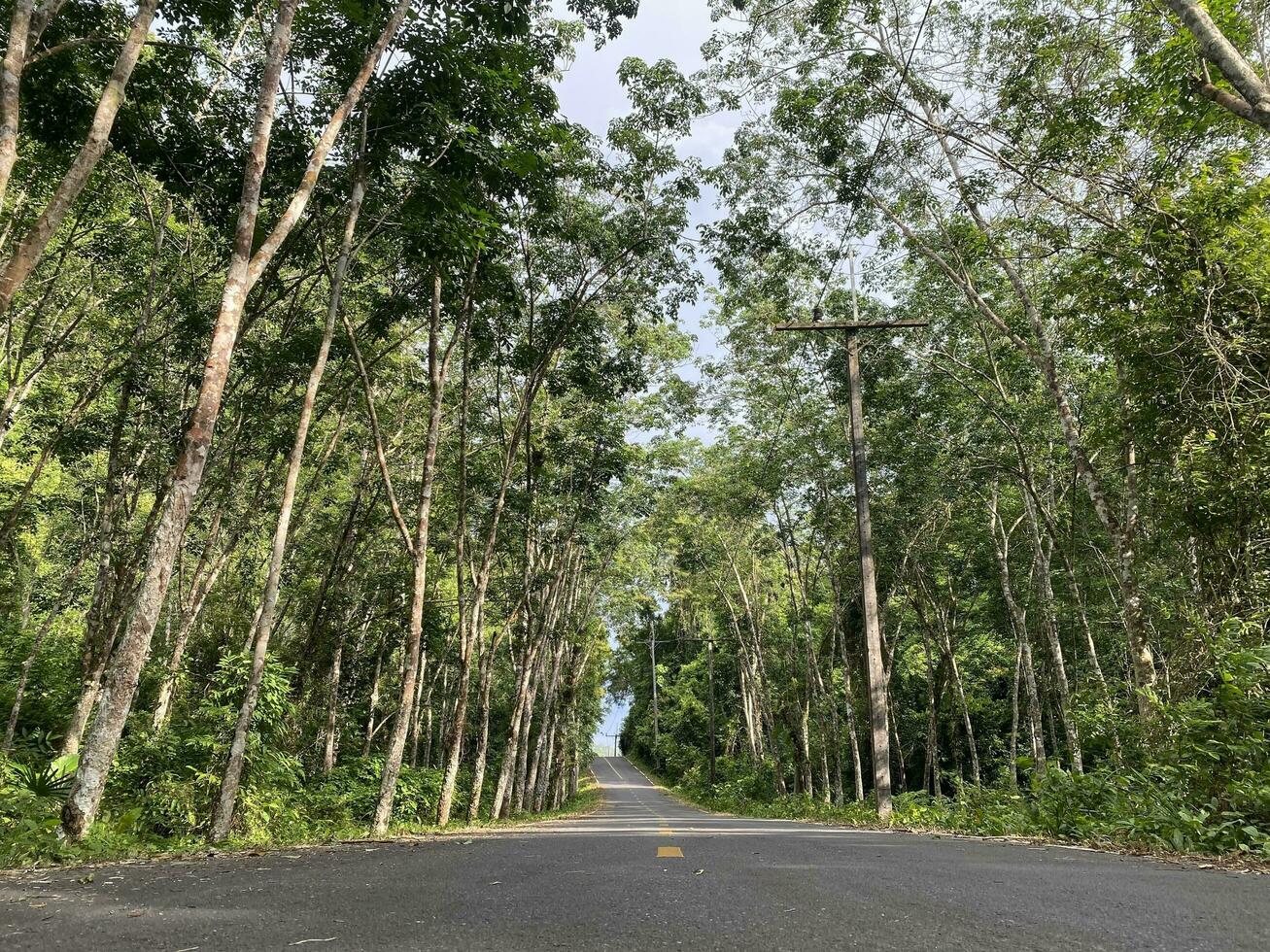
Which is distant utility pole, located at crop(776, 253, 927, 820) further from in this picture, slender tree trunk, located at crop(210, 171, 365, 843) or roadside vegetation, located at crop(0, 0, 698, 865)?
slender tree trunk, located at crop(210, 171, 365, 843)

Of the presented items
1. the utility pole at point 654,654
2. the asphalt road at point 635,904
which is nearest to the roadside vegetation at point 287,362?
the asphalt road at point 635,904

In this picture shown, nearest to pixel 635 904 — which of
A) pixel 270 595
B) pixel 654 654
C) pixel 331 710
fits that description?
pixel 270 595

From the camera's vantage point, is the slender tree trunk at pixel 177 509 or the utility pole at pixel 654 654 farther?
the utility pole at pixel 654 654

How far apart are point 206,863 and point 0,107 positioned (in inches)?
256

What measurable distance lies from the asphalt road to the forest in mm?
2179

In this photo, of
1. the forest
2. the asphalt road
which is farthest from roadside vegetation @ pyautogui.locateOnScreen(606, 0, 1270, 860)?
the asphalt road

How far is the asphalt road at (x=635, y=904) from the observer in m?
2.75

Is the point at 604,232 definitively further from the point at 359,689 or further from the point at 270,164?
the point at 359,689

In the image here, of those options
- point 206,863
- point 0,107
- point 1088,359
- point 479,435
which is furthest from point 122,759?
point 1088,359

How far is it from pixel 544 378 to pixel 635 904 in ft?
45.1

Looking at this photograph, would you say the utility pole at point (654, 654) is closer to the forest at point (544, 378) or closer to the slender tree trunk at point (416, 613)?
the forest at point (544, 378)

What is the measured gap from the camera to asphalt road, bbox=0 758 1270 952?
2.75m

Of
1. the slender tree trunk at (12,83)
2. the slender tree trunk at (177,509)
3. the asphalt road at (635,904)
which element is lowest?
the asphalt road at (635,904)

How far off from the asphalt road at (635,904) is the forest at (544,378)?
2.18 meters
